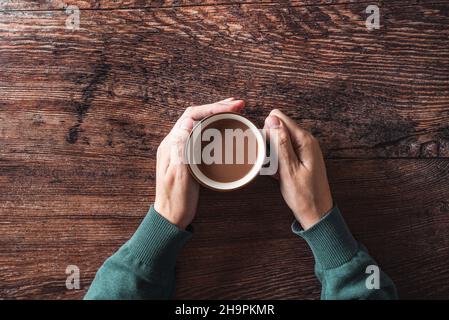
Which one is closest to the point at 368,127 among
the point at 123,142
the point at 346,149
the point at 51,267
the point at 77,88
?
the point at 346,149

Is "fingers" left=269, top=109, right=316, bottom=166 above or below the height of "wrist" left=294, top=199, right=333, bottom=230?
above

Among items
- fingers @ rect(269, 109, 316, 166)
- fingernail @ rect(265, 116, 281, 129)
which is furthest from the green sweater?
fingernail @ rect(265, 116, 281, 129)

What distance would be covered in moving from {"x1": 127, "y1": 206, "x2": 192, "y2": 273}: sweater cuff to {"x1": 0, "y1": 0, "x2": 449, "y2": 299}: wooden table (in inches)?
2.3

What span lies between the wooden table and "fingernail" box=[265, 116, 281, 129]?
0.05m

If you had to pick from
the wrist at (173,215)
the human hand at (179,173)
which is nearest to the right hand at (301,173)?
the human hand at (179,173)

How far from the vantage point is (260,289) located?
3.63 feet

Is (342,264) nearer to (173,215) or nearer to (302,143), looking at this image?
(302,143)

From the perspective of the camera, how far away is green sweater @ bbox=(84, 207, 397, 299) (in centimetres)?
102

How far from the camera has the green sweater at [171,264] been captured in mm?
1020

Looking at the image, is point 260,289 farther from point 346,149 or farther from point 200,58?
point 200,58

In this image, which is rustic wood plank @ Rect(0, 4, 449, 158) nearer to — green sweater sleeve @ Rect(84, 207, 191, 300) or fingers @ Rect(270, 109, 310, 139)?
fingers @ Rect(270, 109, 310, 139)

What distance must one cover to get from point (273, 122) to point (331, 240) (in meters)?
0.30

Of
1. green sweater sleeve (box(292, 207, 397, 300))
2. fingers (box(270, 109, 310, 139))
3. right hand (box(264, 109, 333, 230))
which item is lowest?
green sweater sleeve (box(292, 207, 397, 300))

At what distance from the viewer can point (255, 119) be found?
3.64 feet
